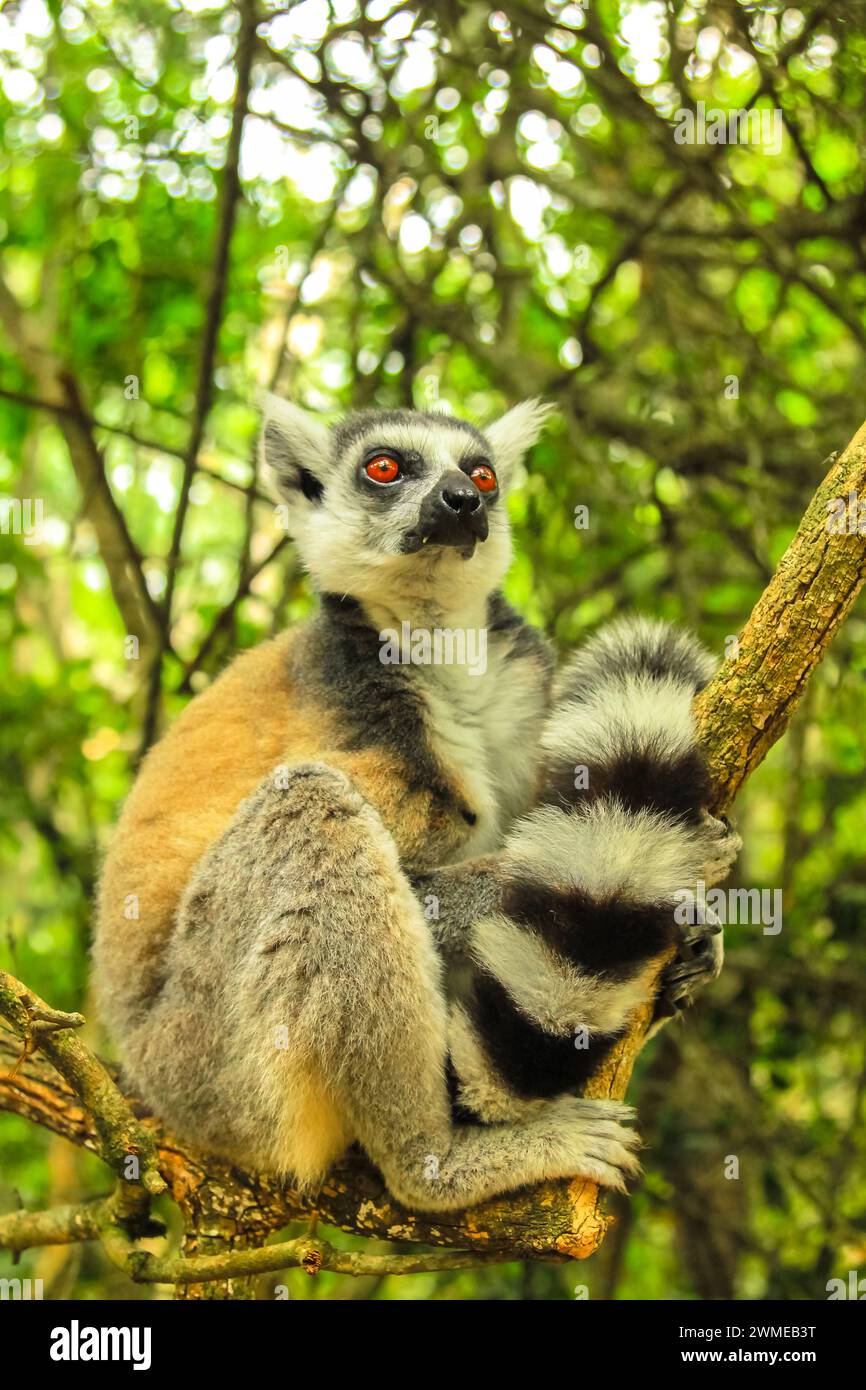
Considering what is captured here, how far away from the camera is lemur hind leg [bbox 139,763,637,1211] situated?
11.2ft

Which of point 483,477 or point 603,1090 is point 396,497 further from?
point 603,1090

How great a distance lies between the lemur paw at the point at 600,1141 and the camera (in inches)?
130

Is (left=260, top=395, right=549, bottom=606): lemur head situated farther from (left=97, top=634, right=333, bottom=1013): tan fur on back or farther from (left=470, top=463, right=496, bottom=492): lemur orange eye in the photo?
(left=97, top=634, right=333, bottom=1013): tan fur on back

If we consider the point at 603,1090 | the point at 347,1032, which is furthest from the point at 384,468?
the point at 603,1090

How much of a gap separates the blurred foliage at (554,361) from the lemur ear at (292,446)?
88cm

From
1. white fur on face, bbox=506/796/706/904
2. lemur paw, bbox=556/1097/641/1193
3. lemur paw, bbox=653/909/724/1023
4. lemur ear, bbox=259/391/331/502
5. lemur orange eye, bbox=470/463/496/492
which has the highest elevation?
lemur ear, bbox=259/391/331/502

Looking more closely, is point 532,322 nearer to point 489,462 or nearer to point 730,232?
point 730,232

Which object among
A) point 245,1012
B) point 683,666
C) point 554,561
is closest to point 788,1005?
point 554,561

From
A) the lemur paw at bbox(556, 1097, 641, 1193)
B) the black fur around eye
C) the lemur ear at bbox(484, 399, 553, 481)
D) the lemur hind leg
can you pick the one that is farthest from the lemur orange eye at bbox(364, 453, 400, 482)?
the lemur paw at bbox(556, 1097, 641, 1193)

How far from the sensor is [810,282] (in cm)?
571

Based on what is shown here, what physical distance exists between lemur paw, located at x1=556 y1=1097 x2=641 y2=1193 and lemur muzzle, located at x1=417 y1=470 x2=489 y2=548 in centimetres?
191

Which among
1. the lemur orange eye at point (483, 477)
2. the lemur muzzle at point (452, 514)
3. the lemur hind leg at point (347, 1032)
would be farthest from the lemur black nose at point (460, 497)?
the lemur hind leg at point (347, 1032)
